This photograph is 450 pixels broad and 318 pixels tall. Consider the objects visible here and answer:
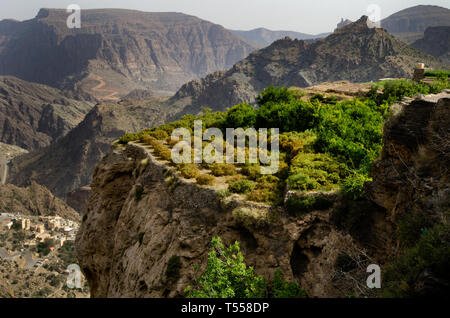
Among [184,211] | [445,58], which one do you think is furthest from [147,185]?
[445,58]

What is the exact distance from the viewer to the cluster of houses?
82812mm

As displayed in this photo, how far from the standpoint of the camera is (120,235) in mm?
15000

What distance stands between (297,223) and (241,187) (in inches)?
100.0

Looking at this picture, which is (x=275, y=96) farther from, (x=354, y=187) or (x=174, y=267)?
(x=174, y=267)

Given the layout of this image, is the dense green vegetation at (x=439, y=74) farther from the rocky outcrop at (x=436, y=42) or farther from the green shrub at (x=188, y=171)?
the rocky outcrop at (x=436, y=42)

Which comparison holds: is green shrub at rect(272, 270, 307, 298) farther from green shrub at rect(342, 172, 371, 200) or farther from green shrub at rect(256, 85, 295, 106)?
green shrub at rect(256, 85, 295, 106)

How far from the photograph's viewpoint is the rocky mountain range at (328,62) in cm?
11181

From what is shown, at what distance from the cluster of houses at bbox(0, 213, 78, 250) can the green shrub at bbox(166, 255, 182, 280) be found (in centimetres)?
8185

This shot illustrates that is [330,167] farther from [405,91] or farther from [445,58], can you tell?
[445,58]

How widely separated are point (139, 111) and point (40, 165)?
60018mm

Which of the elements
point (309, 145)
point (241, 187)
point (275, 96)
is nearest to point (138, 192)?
point (241, 187)

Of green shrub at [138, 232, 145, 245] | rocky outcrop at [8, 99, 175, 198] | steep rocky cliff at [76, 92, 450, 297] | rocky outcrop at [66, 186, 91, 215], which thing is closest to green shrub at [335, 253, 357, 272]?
steep rocky cliff at [76, 92, 450, 297]

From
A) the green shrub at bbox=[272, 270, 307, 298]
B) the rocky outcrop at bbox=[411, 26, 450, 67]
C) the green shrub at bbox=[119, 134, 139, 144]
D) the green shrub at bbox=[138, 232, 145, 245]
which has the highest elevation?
the rocky outcrop at bbox=[411, 26, 450, 67]

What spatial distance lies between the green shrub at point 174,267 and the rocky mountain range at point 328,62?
333ft
